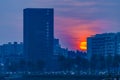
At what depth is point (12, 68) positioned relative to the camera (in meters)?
186

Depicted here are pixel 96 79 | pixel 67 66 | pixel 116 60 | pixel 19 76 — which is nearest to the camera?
pixel 96 79

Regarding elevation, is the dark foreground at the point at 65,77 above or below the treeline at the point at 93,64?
below

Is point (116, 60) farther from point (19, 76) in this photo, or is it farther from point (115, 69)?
point (19, 76)

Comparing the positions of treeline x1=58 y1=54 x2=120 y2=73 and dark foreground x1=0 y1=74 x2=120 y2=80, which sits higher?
treeline x1=58 y1=54 x2=120 y2=73

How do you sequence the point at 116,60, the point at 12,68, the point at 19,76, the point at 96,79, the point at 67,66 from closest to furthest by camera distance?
the point at 96,79
the point at 116,60
the point at 67,66
the point at 19,76
the point at 12,68

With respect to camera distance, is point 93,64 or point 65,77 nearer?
point 65,77

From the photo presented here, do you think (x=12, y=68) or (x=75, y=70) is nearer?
(x=75, y=70)

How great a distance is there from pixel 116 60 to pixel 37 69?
38.8 m

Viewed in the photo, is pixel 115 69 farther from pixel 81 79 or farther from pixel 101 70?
pixel 81 79

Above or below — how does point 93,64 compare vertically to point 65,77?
above

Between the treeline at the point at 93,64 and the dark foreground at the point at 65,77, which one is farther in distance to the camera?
the treeline at the point at 93,64

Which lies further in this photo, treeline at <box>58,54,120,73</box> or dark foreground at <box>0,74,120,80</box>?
treeline at <box>58,54,120,73</box>

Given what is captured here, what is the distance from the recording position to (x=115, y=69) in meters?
156

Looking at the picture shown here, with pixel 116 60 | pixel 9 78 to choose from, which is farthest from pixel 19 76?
pixel 116 60
